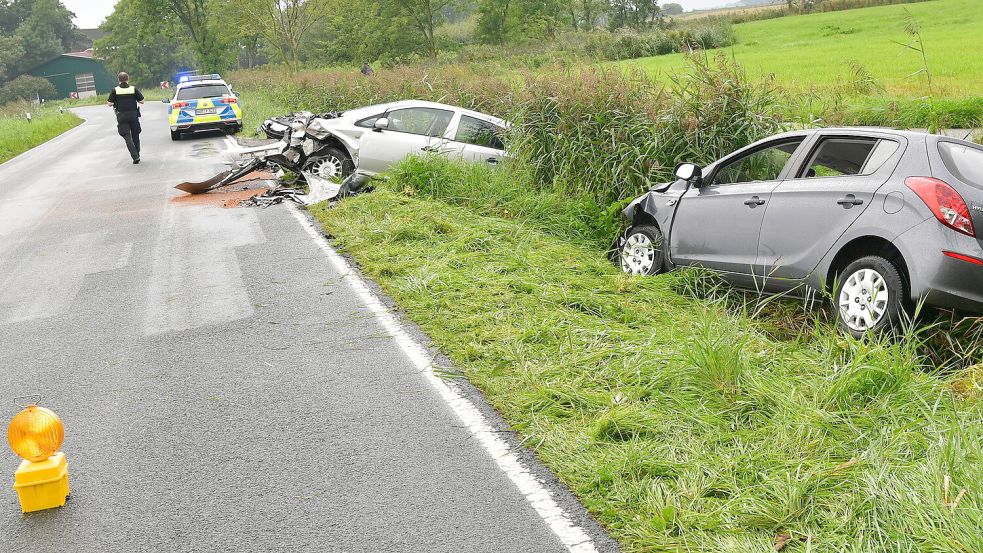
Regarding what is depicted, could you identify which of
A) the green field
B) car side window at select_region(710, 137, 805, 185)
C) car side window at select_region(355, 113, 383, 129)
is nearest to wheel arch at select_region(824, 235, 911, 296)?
car side window at select_region(710, 137, 805, 185)

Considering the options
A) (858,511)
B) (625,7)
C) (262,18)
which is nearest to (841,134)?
(858,511)

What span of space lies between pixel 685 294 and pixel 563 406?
9.57 ft

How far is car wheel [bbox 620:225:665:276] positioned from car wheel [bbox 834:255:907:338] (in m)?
2.13

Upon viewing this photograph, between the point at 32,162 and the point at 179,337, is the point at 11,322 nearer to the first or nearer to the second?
the point at 179,337

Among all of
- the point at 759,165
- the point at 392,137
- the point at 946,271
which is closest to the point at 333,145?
the point at 392,137

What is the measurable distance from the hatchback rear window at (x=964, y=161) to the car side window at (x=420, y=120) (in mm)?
8495

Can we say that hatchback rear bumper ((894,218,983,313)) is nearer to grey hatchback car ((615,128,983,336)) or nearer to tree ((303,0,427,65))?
grey hatchback car ((615,128,983,336))

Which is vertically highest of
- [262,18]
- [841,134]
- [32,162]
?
[262,18]

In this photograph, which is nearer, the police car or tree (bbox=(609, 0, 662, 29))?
the police car

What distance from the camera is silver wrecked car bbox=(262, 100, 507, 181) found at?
13328 millimetres

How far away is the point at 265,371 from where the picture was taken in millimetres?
6051

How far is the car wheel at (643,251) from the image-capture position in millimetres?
8117

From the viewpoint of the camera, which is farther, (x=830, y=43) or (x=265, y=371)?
(x=830, y=43)

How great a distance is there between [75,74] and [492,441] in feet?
376
